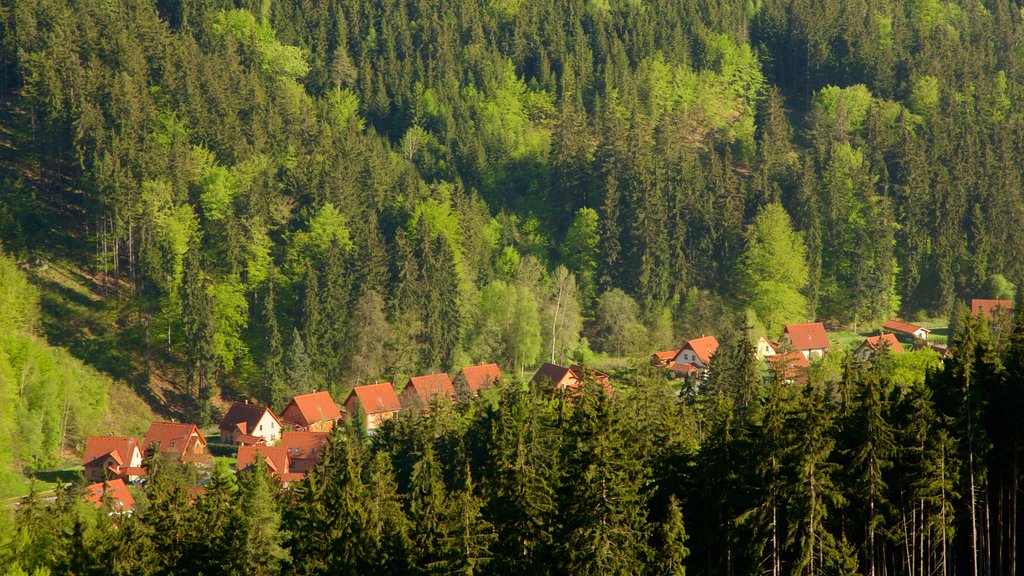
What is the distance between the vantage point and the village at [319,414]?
84.9 m

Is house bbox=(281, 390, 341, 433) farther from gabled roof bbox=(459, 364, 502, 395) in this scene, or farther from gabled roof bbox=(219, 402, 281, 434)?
gabled roof bbox=(459, 364, 502, 395)

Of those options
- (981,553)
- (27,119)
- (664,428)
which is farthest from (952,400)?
(27,119)

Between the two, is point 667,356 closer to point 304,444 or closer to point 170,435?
point 304,444

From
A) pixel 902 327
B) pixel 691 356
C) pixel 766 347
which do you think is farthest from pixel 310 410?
pixel 902 327

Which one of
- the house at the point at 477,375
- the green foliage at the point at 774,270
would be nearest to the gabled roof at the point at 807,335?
Result: the green foliage at the point at 774,270

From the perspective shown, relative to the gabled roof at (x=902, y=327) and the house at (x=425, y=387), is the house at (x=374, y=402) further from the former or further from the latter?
the gabled roof at (x=902, y=327)

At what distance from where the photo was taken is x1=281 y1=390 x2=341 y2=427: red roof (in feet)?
321

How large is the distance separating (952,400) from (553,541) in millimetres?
15033

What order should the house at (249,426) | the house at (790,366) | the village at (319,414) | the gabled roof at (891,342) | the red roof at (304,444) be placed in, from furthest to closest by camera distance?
the gabled roof at (891,342) < the house at (249,426) < the red roof at (304,444) < the village at (319,414) < the house at (790,366)

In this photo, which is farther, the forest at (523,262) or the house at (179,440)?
the house at (179,440)

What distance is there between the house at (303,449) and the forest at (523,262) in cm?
567

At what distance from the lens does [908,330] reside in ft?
389

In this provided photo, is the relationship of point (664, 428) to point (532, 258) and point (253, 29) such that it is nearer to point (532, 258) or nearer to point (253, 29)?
point (532, 258)

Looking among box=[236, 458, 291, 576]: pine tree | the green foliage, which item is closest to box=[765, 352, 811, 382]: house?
the green foliage
